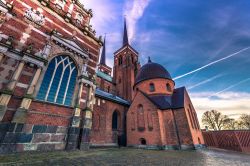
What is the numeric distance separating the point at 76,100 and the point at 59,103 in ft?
4.60

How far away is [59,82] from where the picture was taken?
34.2 ft

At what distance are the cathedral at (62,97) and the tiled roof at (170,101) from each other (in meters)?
0.13

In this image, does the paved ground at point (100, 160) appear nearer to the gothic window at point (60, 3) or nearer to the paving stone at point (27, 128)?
the paving stone at point (27, 128)

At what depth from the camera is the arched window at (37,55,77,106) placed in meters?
9.53

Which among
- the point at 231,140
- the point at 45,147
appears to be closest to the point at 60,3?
the point at 45,147

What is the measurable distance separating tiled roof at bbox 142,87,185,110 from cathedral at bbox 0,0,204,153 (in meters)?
0.13

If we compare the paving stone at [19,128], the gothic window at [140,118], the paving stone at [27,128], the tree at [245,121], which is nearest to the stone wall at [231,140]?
the gothic window at [140,118]

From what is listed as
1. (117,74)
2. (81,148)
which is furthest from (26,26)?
(117,74)

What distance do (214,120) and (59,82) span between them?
160 ft

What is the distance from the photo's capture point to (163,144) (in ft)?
44.8

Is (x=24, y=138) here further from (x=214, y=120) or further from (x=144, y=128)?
(x=214, y=120)

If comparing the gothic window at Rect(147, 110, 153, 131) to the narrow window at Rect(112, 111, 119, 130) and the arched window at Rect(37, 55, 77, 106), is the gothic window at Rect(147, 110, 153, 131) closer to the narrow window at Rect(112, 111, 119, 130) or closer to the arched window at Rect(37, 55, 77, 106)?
the narrow window at Rect(112, 111, 119, 130)

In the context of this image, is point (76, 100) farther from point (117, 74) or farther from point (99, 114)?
point (117, 74)

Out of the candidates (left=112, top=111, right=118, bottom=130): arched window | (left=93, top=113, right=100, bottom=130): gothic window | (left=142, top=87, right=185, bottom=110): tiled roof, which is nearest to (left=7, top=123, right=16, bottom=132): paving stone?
(left=93, top=113, right=100, bottom=130): gothic window
